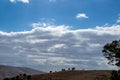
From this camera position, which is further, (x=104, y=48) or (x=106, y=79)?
(x=106, y=79)

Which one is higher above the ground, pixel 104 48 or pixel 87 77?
pixel 104 48

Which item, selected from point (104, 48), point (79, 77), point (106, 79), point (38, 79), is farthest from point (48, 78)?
point (104, 48)

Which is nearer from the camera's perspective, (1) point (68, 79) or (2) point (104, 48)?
(2) point (104, 48)

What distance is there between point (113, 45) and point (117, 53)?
2166mm

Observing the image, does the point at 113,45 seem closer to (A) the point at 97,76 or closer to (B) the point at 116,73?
(B) the point at 116,73

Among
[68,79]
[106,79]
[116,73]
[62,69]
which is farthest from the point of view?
[62,69]

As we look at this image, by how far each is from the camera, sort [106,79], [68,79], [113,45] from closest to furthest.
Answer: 1. [113,45]
2. [106,79]
3. [68,79]

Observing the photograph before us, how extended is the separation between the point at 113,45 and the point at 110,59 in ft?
11.1

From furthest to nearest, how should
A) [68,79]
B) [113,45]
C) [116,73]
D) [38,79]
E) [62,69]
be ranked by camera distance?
[62,69] < [38,79] < [68,79] < [113,45] < [116,73]

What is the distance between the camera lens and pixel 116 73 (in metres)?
61.6

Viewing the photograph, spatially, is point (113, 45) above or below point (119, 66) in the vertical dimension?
above

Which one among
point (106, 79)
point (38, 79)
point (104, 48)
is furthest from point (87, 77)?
point (104, 48)

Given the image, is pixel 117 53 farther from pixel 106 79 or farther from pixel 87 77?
pixel 87 77

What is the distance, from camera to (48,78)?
9294 centimetres
